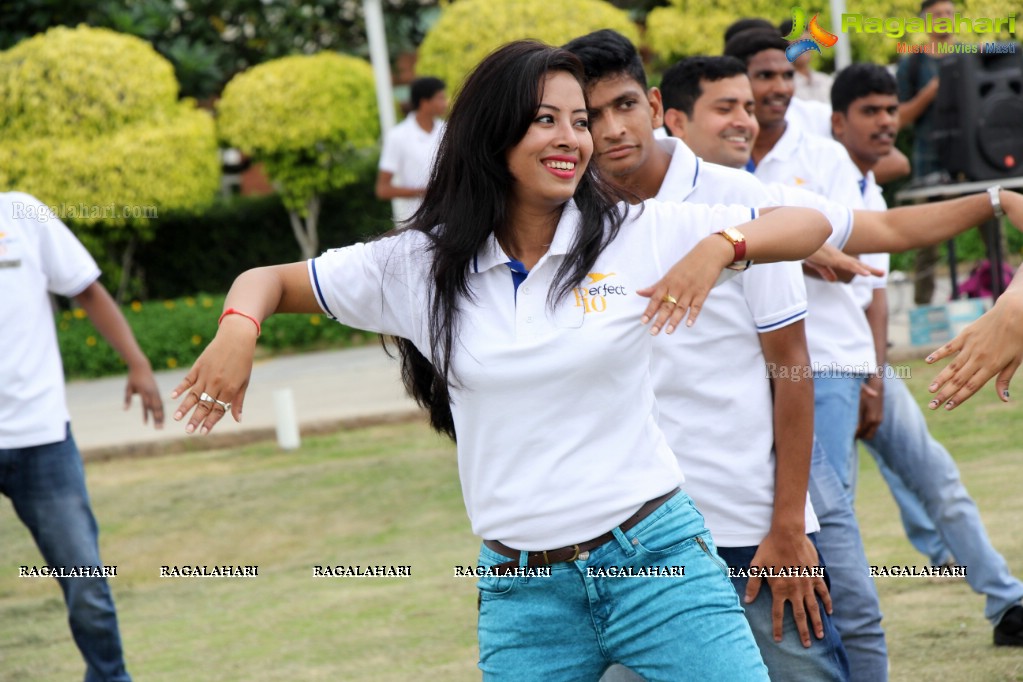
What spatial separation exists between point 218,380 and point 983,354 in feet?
4.85

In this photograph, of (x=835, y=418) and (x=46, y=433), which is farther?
(x=46, y=433)

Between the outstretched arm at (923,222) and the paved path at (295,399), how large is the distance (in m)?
6.65

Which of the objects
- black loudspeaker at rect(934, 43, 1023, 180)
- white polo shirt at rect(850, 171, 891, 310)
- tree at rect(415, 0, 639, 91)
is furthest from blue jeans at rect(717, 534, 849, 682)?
tree at rect(415, 0, 639, 91)

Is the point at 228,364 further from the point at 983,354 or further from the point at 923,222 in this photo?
the point at 923,222

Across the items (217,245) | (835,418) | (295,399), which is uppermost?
(835,418)

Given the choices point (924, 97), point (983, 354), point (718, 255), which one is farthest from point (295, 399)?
point (983, 354)

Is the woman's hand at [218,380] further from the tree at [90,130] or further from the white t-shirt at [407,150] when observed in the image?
the tree at [90,130]

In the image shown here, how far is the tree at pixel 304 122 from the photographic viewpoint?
17.3 m

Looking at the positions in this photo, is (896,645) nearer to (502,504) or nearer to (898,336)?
(502,504)

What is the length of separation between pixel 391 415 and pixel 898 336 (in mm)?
4070

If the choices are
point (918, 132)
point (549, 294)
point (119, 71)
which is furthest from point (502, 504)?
point (119, 71)

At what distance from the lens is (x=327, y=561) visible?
7.45 m

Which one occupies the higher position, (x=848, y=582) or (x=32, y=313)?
(x=32, y=313)

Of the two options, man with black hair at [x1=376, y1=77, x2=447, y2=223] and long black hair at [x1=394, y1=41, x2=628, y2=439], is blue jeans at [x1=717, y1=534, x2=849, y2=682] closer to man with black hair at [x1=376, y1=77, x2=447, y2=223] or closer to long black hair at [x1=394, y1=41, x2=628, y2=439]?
long black hair at [x1=394, y1=41, x2=628, y2=439]
